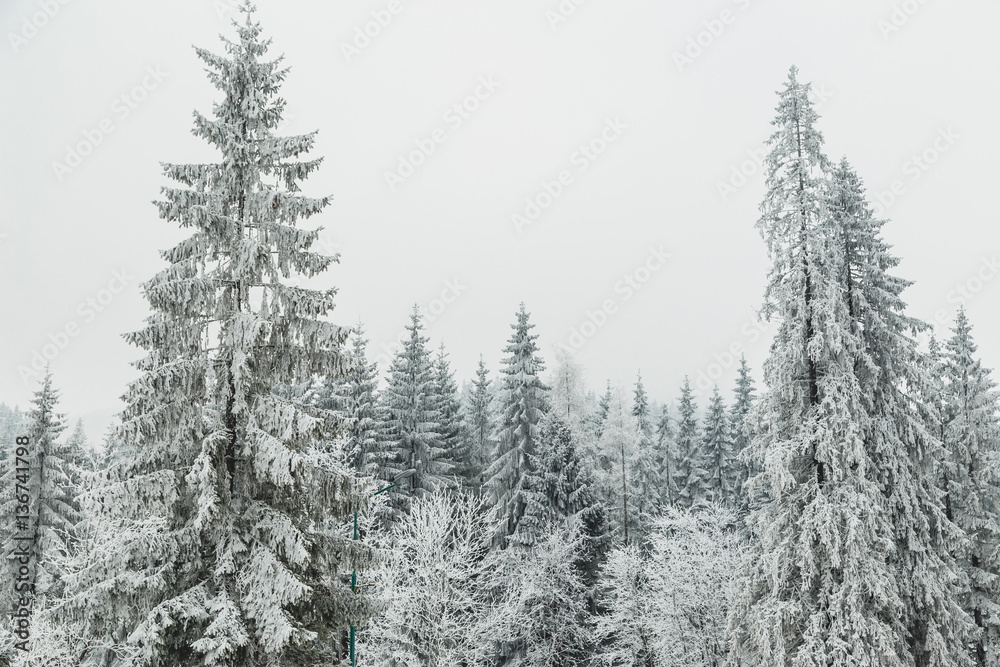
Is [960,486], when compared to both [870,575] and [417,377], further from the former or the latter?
[417,377]

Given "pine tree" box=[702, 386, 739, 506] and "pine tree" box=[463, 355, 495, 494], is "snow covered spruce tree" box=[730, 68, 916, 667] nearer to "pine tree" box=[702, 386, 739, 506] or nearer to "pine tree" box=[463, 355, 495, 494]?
"pine tree" box=[463, 355, 495, 494]

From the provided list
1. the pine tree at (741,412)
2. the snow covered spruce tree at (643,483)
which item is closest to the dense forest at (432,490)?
the snow covered spruce tree at (643,483)

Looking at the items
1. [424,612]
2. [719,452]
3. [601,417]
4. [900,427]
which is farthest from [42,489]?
[719,452]

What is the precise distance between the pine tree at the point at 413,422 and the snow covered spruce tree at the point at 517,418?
3.13m

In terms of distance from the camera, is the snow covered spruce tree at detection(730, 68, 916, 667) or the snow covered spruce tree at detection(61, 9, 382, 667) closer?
the snow covered spruce tree at detection(61, 9, 382, 667)

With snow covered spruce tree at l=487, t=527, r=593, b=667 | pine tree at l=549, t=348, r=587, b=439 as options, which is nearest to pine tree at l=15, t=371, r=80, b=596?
snow covered spruce tree at l=487, t=527, r=593, b=667

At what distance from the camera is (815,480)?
15492mm

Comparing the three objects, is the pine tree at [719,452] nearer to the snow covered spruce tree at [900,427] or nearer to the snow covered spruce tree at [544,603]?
the snow covered spruce tree at [544,603]

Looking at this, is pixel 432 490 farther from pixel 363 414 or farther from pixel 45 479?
pixel 45 479

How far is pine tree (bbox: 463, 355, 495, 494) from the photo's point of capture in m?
39.1

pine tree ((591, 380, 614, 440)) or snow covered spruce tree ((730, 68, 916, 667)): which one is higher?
pine tree ((591, 380, 614, 440))

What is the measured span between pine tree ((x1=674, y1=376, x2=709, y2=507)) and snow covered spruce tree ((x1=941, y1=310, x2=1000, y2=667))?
1746 cm

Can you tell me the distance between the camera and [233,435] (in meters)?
10.3

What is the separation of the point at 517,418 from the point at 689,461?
18.3 meters
